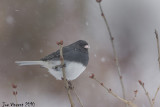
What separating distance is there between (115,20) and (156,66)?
196 cm

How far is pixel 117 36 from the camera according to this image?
667 cm

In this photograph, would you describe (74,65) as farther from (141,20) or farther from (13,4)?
(141,20)

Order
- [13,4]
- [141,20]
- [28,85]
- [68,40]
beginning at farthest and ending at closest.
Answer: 1. [141,20]
2. [13,4]
3. [68,40]
4. [28,85]

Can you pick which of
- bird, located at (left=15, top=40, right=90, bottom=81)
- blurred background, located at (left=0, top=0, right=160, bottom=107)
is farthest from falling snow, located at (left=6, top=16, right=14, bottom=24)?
bird, located at (left=15, top=40, right=90, bottom=81)

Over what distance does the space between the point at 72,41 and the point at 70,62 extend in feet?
11.5

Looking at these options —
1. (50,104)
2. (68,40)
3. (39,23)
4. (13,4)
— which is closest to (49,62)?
(50,104)

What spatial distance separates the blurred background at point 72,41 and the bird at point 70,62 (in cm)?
239

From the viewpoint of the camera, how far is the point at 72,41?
5.84m

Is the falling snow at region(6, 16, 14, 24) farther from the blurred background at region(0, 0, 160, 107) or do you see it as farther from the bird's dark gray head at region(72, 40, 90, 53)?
the bird's dark gray head at region(72, 40, 90, 53)

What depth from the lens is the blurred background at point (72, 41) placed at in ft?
17.1

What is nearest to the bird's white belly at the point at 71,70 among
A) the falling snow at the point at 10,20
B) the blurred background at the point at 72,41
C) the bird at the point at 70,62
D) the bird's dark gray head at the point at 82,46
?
the bird at the point at 70,62

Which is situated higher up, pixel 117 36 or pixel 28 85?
pixel 117 36

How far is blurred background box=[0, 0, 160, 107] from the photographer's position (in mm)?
5227

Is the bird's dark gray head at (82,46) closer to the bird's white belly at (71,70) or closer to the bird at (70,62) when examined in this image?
the bird at (70,62)
